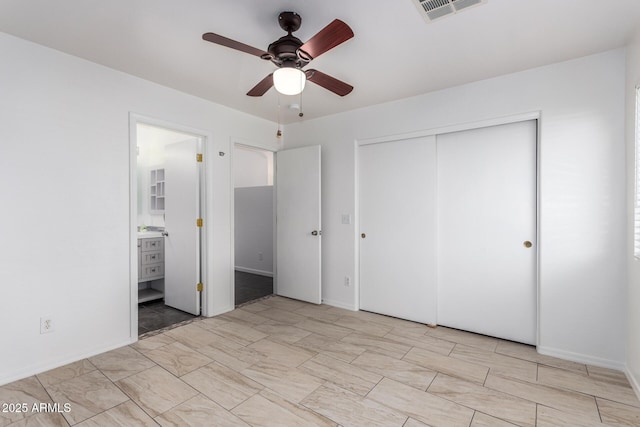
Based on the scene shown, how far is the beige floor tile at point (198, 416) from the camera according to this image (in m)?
1.78

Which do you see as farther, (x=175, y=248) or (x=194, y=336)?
(x=175, y=248)

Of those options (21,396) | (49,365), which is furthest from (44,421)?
(49,365)

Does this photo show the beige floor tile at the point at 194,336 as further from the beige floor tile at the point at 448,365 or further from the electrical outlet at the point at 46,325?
the beige floor tile at the point at 448,365

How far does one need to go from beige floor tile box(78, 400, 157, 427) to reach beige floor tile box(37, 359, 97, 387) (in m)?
0.65

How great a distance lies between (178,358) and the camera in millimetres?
2557

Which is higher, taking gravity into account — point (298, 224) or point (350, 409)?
point (298, 224)

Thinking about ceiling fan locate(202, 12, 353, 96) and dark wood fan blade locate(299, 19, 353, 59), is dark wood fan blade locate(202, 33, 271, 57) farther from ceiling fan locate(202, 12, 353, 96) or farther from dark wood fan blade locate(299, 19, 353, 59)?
dark wood fan blade locate(299, 19, 353, 59)

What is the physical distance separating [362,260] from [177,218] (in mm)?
2387

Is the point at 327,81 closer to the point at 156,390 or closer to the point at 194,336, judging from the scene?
the point at 156,390

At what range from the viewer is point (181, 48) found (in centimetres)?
233

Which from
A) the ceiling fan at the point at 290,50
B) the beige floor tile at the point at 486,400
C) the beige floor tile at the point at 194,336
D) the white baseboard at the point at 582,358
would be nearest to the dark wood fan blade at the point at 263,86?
the ceiling fan at the point at 290,50

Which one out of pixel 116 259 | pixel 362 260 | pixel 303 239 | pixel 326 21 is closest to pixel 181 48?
pixel 326 21

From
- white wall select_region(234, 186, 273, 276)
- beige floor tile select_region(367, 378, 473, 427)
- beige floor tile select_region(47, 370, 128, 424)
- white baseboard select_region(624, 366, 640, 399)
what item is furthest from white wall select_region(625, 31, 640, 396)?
white wall select_region(234, 186, 273, 276)

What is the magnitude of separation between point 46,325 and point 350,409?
2403mm
